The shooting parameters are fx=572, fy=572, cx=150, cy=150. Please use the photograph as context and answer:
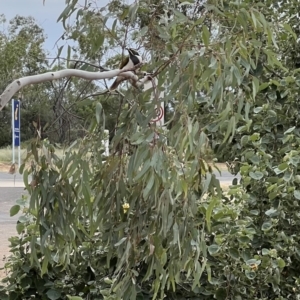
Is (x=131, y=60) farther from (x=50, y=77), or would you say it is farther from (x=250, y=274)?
(x=250, y=274)

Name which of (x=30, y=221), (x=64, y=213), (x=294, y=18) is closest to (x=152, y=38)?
(x=64, y=213)

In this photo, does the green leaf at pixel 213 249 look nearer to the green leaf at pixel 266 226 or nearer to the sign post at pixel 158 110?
the green leaf at pixel 266 226

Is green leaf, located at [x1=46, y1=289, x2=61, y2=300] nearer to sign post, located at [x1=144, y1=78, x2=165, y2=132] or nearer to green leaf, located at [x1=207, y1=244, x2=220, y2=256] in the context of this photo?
green leaf, located at [x1=207, y1=244, x2=220, y2=256]

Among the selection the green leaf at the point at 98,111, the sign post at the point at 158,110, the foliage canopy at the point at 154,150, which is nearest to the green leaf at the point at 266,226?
the foliage canopy at the point at 154,150

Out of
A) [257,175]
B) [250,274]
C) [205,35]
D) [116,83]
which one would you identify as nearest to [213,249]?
[250,274]

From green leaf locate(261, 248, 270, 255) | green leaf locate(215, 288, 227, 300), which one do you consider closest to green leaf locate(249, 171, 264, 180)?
green leaf locate(261, 248, 270, 255)

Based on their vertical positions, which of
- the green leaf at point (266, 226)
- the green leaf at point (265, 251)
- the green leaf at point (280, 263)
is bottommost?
the green leaf at point (280, 263)

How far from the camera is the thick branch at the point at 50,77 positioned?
1.45 meters

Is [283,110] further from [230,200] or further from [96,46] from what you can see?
[96,46]

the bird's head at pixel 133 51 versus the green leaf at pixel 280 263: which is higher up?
the bird's head at pixel 133 51

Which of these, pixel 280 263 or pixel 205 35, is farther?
pixel 280 263

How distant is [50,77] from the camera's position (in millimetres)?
1517

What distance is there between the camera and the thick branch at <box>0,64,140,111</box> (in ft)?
4.76

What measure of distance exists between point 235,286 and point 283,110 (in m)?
0.93
